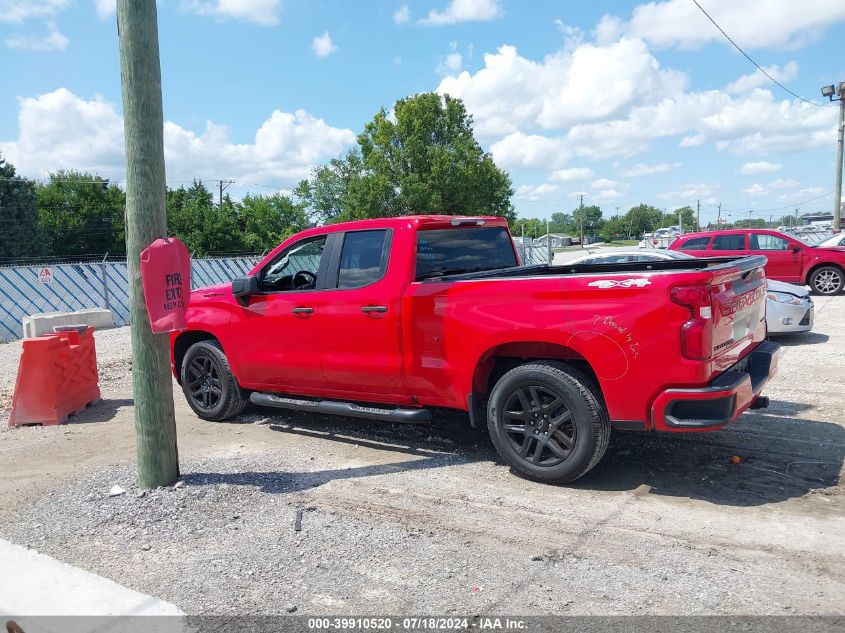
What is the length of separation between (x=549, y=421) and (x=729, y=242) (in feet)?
44.1

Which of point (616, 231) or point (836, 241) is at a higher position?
point (616, 231)

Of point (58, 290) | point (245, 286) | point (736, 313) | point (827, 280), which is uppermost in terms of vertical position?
point (245, 286)

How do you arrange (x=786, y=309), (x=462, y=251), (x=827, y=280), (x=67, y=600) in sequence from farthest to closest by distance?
(x=827, y=280) < (x=786, y=309) < (x=462, y=251) < (x=67, y=600)

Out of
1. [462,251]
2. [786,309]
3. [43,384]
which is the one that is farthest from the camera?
[786,309]

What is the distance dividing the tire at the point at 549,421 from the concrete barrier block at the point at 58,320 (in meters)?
8.71

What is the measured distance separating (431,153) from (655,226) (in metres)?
92.4

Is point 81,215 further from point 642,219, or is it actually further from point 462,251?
point 642,219

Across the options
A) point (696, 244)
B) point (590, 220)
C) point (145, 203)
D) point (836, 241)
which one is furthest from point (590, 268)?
point (590, 220)

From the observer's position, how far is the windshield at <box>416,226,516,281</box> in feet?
19.0

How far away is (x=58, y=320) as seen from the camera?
45.0ft

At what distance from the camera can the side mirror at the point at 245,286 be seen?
20.9 feet

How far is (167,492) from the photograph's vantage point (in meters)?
4.84

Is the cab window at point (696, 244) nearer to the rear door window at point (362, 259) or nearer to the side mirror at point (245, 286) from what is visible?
the rear door window at point (362, 259)

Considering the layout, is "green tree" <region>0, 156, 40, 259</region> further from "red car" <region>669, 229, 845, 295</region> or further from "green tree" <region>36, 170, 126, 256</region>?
"red car" <region>669, 229, 845, 295</region>
